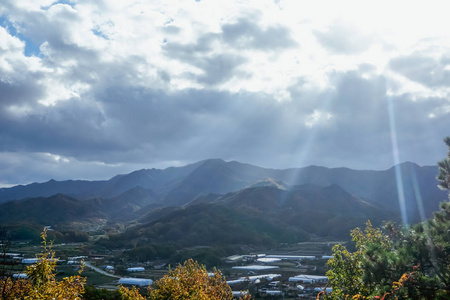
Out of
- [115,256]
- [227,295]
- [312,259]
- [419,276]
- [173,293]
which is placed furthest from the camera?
[115,256]

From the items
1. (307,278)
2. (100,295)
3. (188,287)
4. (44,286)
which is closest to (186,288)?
(188,287)

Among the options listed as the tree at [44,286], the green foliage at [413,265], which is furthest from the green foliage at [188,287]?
the green foliage at [413,265]

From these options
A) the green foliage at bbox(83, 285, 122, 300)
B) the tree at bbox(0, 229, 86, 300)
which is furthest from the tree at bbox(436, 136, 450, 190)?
the green foliage at bbox(83, 285, 122, 300)

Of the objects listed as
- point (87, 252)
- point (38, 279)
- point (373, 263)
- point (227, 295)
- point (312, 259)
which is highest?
point (38, 279)

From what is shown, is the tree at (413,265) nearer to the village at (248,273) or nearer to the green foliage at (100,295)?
the green foliage at (100,295)

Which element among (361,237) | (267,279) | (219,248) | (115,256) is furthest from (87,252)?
(361,237)

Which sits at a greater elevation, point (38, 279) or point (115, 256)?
point (38, 279)

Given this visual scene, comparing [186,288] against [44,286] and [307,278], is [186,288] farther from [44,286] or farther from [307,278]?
[307,278]

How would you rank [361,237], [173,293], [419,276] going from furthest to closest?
[361,237], [173,293], [419,276]

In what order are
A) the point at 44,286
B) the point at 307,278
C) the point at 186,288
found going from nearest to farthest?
1. the point at 44,286
2. the point at 186,288
3. the point at 307,278

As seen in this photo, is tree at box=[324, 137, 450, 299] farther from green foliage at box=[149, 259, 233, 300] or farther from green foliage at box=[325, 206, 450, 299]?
green foliage at box=[149, 259, 233, 300]

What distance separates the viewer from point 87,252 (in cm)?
18925

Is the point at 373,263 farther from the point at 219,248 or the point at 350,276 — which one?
the point at 219,248

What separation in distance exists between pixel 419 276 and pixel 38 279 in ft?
56.5
